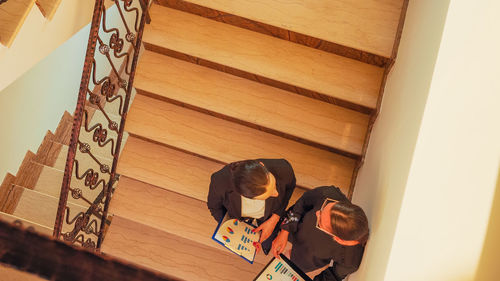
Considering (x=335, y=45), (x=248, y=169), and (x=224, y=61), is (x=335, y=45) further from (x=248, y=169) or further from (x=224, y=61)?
(x=248, y=169)

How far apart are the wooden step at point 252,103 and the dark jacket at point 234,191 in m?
0.65

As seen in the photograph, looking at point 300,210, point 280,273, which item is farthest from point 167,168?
point 280,273

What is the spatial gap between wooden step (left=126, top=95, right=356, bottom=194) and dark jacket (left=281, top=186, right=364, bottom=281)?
0.62 m

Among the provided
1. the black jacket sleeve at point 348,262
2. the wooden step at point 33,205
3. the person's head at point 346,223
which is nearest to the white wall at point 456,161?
the person's head at point 346,223

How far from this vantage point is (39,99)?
18.5 feet

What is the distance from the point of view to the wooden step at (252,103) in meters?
3.72

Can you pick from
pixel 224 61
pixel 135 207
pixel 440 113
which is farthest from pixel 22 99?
pixel 440 113

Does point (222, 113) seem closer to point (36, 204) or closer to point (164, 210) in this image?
point (164, 210)

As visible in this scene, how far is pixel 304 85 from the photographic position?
366 cm

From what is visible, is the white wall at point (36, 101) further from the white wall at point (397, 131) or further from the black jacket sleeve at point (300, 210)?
the white wall at point (397, 131)

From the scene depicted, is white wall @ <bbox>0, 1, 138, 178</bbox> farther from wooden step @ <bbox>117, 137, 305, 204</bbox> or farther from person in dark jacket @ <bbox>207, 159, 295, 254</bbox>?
person in dark jacket @ <bbox>207, 159, 295, 254</bbox>

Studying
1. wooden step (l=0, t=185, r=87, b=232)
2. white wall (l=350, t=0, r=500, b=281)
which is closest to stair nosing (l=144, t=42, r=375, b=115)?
white wall (l=350, t=0, r=500, b=281)

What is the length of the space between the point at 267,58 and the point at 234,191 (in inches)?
51.3

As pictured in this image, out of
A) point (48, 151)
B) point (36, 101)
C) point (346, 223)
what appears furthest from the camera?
point (48, 151)
